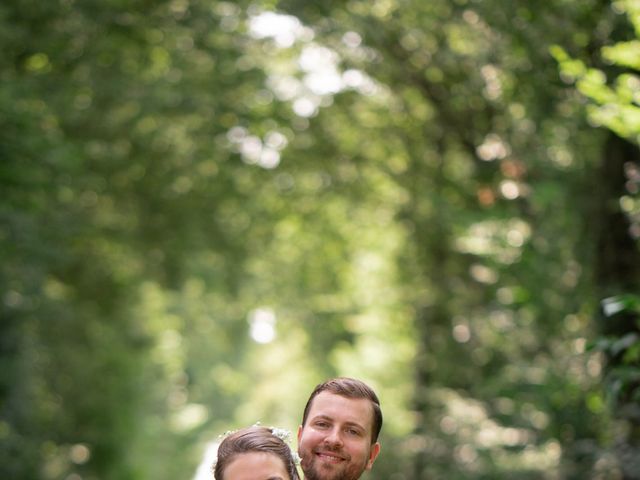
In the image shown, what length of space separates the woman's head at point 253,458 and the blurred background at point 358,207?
3.47 meters

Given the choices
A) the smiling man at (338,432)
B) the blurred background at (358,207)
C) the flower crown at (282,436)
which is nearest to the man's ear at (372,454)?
the smiling man at (338,432)

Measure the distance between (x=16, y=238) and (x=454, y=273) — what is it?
9.86 m

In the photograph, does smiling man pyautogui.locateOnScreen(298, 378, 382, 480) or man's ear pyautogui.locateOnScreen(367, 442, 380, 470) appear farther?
man's ear pyautogui.locateOnScreen(367, 442, 380, 470)

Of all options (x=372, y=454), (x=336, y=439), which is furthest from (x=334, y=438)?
(x=372, y=454)

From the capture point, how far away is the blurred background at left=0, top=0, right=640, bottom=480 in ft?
45.7

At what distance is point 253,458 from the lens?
4.47 metres

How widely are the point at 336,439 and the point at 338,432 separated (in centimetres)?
4

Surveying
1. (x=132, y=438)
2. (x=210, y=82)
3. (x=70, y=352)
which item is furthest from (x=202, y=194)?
(x=132, y=438)

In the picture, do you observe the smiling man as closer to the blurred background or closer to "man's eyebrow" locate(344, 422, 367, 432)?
"man's eyebrow" locate(344, 422, 367, 432)

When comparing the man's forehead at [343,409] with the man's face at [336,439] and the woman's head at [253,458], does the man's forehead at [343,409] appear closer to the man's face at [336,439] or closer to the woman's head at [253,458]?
the man's face at [336,439]

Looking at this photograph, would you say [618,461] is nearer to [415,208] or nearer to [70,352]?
[415,208]

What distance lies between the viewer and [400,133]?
23.8m

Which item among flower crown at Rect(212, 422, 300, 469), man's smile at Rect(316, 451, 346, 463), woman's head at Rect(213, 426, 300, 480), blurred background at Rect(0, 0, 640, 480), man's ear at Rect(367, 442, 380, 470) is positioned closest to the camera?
woman's head at Rect(213, 426, 300, 480)

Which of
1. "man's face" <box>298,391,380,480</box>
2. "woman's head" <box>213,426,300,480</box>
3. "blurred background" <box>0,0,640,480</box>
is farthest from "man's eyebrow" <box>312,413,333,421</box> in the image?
"blurred background" <box>0,0,640,480</box>
